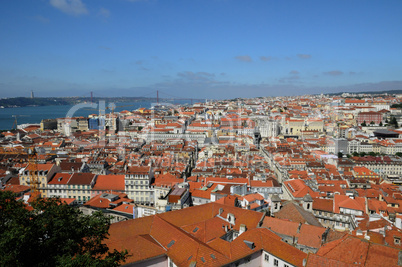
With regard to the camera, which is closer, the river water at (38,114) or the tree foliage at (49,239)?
the tree foliage at (49,239)

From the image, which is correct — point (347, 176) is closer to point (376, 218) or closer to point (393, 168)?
point (393, 168)

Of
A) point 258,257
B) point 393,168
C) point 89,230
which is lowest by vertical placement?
point 393,168

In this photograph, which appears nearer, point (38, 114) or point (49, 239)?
point (49, 239)

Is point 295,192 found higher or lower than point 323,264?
lower

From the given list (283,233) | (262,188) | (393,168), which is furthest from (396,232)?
(393,168)

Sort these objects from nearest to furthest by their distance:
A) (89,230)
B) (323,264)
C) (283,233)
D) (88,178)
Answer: (89,230)
(323,264)
(283,233)
(88,178)

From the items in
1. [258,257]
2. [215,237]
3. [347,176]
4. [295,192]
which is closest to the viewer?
[258,257]

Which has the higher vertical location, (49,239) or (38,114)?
(49,239)

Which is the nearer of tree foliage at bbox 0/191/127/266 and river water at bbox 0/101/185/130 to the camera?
tree foliage at bbox 0/191/127/266
